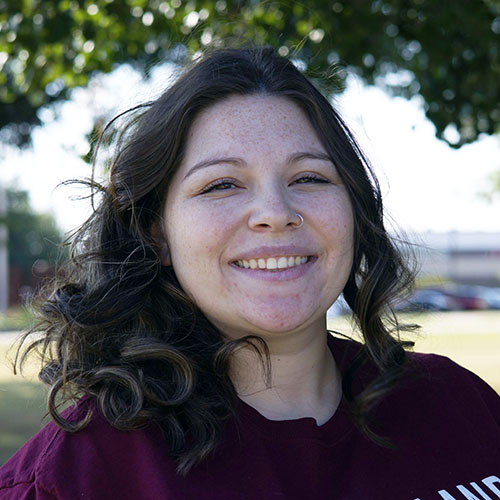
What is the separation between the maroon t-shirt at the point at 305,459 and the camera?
1.67 metres

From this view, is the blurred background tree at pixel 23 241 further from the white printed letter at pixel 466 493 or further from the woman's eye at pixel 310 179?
the white printed letter at pixel 466 493

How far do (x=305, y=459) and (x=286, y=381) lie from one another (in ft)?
0.83

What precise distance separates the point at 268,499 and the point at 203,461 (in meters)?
0.17

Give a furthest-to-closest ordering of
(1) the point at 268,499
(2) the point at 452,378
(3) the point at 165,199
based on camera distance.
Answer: (2) the point at 452,378
(3) the point at 165,199
(1) the point at 268,499

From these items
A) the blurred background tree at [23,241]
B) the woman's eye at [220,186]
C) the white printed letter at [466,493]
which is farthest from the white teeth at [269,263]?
the blurred background tree at [23,241]

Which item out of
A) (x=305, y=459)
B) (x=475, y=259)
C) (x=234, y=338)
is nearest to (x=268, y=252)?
(x=234, y=338)

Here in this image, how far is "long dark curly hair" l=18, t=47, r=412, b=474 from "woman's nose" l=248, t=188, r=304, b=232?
0.82ft

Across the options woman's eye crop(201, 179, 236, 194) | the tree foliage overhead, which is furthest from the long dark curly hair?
the tree foliage overhead

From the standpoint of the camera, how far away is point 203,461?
174 cm

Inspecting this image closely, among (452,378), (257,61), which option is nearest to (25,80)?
(257,61)

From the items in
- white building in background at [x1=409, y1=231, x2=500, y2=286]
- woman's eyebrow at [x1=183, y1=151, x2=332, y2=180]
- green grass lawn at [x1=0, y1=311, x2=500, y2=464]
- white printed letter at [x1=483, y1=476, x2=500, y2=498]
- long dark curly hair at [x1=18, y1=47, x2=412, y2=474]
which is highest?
woman's eyebrow at [x1=183, y1=151, x2=332, y2=180]

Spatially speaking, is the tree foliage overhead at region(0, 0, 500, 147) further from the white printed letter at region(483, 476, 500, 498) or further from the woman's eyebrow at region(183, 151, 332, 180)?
the white printed letter at region(483, 476, 500, 498)

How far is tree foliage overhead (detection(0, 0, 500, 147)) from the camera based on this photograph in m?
5.63

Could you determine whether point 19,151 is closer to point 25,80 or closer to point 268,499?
point 25,80
